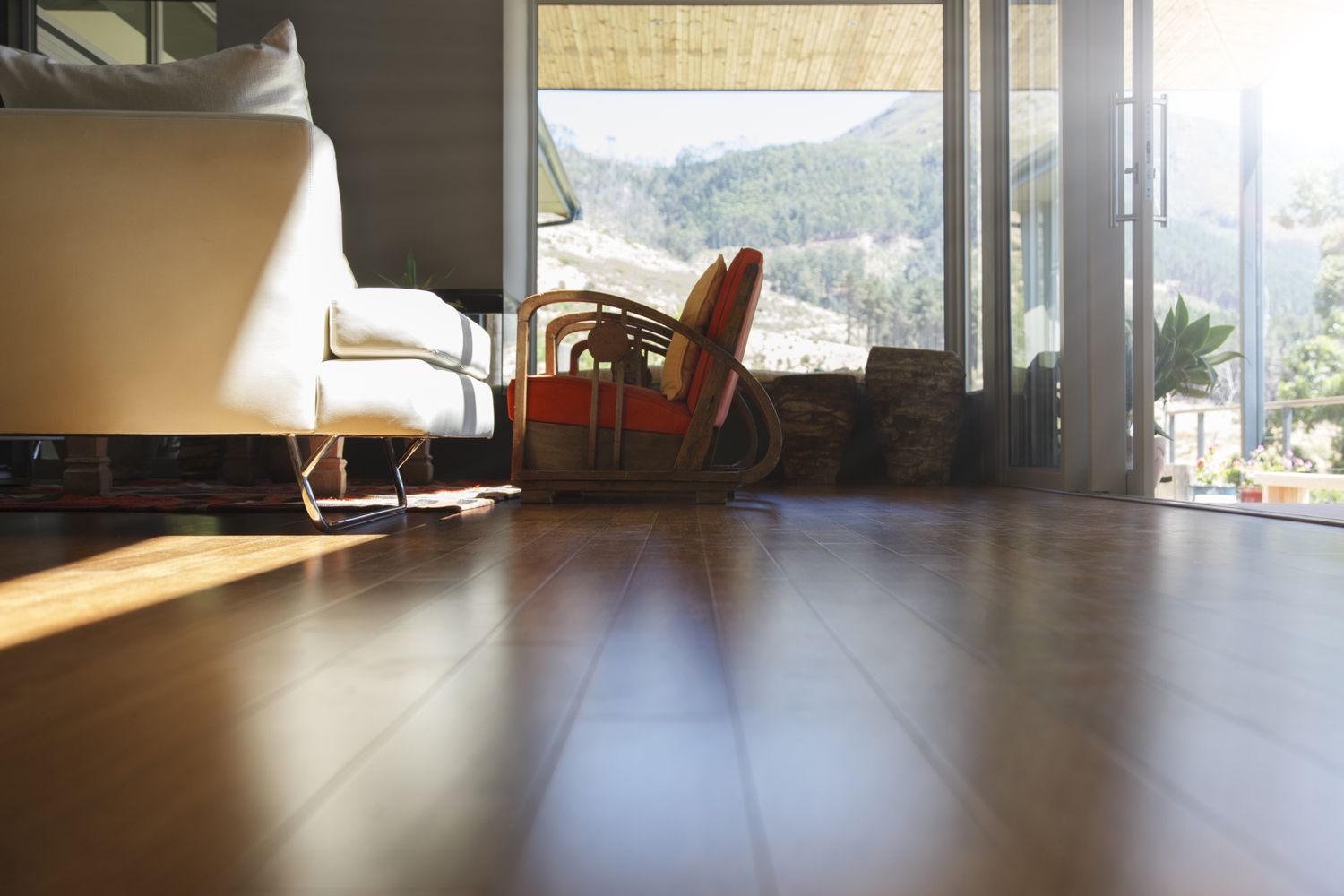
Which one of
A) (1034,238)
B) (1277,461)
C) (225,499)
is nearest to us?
(225,499)

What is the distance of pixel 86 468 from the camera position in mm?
3318

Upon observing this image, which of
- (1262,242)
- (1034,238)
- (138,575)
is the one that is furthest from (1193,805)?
(1262,242)

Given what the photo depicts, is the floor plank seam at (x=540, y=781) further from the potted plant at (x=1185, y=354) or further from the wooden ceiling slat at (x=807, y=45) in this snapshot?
the wooden ceiling slat at (x=807, y=45)

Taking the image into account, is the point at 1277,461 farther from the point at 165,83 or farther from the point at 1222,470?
the point at 165,83

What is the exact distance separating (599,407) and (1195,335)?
296 centimetres

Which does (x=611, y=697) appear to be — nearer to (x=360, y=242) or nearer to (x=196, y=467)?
(x=196, y=467)

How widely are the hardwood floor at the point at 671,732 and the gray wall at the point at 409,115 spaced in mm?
4751

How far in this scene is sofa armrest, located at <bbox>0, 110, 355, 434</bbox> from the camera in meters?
2.00

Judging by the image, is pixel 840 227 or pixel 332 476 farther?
pixel 840 227

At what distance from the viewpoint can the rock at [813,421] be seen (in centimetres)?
513

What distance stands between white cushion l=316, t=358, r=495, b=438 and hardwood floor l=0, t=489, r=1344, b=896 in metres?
0.63

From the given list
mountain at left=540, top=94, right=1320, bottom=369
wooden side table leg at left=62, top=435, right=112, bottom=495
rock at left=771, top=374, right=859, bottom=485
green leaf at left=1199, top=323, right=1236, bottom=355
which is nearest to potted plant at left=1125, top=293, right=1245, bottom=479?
green leaf at left=1199, top=323, right=1236, bottom=355

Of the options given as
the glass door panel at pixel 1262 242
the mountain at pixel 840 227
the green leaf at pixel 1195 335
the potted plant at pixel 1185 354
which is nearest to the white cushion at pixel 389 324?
the potted plant at pixel 1185 354

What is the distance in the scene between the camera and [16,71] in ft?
7.04
